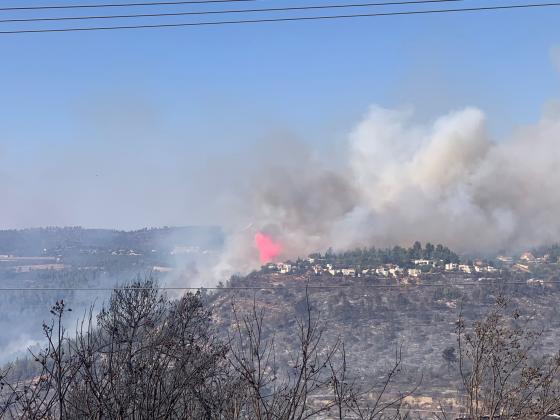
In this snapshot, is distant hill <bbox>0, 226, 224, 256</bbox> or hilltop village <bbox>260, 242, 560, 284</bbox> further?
distant hill <bbox>0, 226, 224, 256</bbox>

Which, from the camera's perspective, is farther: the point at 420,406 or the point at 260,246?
the point at 260,246

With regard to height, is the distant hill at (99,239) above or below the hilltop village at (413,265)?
above

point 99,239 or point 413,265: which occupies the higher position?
point 99,239

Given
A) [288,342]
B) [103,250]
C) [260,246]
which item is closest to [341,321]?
[288,342]

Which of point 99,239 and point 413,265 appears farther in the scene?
point 99,239

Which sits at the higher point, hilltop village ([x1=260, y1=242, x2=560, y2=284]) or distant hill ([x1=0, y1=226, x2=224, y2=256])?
distant hill ([x1=0, y1=226, x2=224, y2=256])

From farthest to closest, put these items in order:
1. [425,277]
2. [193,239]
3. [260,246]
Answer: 1. [193,239]
2. [260,246]
3. [425,277]

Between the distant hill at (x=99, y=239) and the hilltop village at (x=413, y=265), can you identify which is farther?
the distant hill at (x=99, y=239)

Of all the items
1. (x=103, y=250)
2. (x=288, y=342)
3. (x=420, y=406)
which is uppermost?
(x=103, y=250)

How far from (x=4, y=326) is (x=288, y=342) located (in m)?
33.4

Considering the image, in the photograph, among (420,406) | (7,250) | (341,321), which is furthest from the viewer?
(7,250)

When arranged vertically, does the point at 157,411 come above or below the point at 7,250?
below

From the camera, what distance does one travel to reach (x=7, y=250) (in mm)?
86938

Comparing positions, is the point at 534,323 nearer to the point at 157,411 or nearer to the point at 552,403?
the point at 552,403
